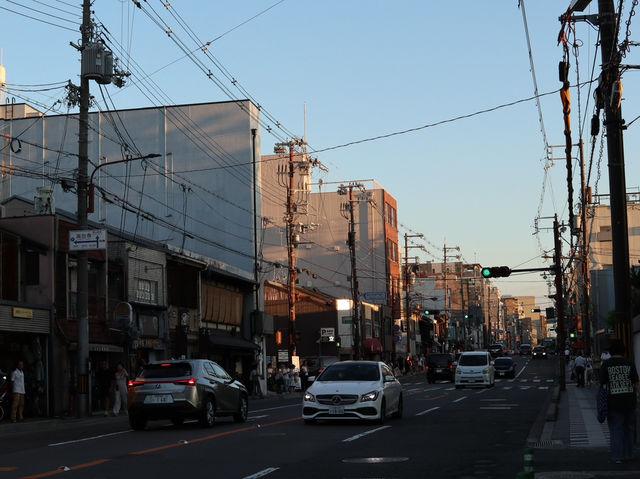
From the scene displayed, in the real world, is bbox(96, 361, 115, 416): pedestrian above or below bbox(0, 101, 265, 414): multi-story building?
below

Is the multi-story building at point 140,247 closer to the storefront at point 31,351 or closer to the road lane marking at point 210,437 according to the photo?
the storefront at point 31,351

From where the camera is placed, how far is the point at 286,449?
15.6 meters

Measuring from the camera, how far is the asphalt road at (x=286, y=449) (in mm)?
12617

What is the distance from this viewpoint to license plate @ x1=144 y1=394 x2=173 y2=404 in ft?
69.8

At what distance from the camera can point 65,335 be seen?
32750 mm

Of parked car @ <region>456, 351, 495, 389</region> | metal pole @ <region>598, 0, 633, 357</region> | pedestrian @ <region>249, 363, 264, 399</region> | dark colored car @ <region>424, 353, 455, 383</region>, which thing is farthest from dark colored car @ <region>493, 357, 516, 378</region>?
metal pole @ <region>598, 0, 633, 357</region>

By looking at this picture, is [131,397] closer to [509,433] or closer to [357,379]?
[357,379]

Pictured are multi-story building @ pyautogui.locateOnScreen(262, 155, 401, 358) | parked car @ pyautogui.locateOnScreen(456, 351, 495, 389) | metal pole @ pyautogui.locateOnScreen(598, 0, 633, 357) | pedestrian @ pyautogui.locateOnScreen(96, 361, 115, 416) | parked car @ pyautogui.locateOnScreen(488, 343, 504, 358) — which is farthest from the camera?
parked car @ pyautogui.locateOnScreen(488, 343, 504, 358)

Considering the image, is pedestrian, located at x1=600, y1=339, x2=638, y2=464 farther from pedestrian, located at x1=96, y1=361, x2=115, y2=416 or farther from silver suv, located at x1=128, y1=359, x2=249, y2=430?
pedestrian, located at x1=96, y1=361, x2=115, y2=416

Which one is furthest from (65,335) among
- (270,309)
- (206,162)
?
(270,309)

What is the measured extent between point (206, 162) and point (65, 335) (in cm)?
3171

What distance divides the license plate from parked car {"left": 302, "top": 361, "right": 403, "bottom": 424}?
3.15 m

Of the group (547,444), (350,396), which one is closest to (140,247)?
(350,396)

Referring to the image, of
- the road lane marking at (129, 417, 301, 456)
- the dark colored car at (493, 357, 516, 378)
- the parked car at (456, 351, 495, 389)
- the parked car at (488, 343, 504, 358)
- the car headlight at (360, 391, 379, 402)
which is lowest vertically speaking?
the parked car at (488, 343, 504, 358)
